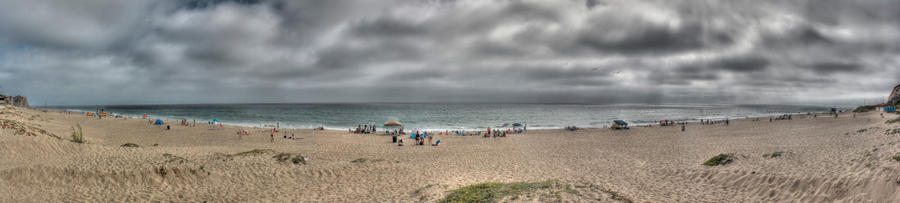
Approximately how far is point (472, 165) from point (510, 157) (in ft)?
12.1

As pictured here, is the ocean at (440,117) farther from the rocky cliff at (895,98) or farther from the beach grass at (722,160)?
the beach grass at (722,160)

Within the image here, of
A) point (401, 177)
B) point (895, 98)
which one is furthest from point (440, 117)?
point (895, 98)

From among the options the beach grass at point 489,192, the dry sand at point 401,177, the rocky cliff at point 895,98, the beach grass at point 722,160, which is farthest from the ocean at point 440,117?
the beach grass at point 489,192

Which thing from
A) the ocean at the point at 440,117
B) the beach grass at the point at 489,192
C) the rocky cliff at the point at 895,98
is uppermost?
the rocky cliff at the point at 895,98

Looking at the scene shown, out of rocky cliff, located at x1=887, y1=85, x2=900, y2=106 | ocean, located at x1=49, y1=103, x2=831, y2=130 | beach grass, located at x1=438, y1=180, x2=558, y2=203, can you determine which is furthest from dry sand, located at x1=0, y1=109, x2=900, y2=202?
rocky cliff, located at x1=887, y1=85, x2=900, y2=106

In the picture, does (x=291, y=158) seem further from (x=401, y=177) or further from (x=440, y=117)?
(x=440, y=117)

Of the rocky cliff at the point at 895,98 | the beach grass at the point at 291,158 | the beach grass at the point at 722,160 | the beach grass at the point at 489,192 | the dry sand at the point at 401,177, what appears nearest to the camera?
the beach grass at the point at 489,192

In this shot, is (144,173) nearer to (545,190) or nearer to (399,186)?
(399,186)

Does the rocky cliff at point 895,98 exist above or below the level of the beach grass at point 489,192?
above

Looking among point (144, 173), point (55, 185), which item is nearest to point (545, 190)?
point (144, 173)

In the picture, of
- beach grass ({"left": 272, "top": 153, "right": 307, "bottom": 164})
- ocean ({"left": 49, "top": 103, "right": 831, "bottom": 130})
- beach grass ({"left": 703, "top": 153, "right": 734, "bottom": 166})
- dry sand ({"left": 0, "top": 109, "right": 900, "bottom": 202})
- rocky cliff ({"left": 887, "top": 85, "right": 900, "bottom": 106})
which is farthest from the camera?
rocky cliff ({"left": 887, "top": 85, "right": 900, "bottom": 106})

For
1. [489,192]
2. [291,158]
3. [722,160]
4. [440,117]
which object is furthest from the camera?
[440,117]

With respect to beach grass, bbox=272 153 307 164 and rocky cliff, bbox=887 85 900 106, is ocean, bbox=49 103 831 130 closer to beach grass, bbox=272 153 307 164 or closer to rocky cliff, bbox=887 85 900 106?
rocky cliff, bbox=887 85 900 106

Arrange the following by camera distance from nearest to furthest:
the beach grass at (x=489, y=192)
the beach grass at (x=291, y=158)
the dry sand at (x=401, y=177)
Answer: the beach grass at (x=489, y=192) < the dry sand at (x=401, y=177) < the beach grass at (x=291, y=158)
